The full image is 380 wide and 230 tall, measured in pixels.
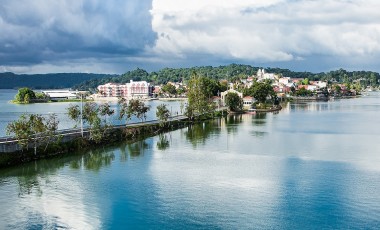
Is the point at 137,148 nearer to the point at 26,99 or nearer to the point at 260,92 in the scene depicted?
the point at 260,92

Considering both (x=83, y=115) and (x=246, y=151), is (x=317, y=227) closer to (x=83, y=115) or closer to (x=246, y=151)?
(x=246, y=151)

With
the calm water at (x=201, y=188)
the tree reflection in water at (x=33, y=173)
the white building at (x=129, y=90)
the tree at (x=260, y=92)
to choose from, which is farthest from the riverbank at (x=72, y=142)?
the white building at (x=129, y=90)

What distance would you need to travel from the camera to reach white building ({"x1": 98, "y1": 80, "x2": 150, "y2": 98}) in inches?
5846

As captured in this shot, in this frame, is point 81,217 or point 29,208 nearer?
point 81,217

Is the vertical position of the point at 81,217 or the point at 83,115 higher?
the point at 83,115

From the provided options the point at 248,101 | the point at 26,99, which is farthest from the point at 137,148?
the point at 26,99

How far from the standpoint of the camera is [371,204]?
17.9 meters

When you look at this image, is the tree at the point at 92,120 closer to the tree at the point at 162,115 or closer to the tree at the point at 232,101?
the tree at the point at 162,115

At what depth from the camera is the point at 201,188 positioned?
66.6 ft

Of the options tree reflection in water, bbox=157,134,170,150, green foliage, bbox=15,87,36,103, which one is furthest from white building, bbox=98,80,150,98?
tree reflection in water, bbox=157,134,170,150

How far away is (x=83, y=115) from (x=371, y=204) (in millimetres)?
22455

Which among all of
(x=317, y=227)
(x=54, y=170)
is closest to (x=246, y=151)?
(x=54, y=170)

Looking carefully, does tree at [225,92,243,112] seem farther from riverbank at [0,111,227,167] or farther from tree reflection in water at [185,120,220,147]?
riverbank at [0,111,227,167]

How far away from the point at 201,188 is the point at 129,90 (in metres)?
135
